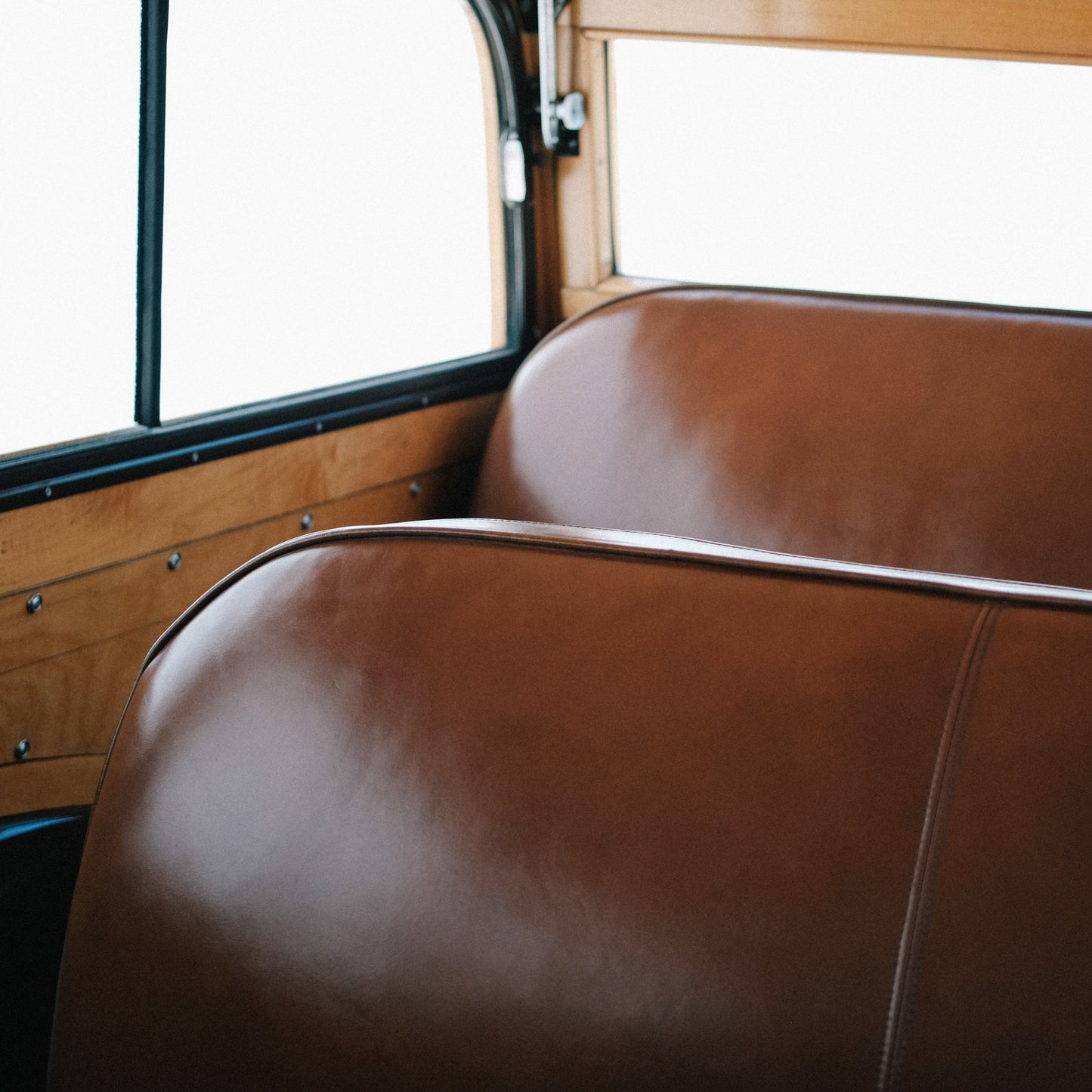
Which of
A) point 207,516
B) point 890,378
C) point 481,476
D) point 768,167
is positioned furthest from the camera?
point 768,167

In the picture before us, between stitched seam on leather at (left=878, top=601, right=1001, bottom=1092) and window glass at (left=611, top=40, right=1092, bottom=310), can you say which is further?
window glass at (left=611, top=40, right=1092, bottom=310)

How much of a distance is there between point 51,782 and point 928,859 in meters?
1.31

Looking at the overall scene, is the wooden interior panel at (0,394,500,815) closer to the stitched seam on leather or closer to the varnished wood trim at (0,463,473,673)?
the varnished wood trim at (0,463,473,673)

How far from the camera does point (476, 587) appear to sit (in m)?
0.92

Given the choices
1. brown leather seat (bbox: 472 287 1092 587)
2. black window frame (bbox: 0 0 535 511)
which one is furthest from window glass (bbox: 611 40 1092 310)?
brown leather seat (bbox: 472 287 1092 587)

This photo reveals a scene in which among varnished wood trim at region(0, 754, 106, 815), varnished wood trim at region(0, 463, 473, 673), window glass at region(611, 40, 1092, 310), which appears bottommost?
varnished wood trim at region(0, 754, 106, 815)

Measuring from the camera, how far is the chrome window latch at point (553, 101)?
7.74ft

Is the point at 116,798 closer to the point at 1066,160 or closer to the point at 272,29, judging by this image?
the point at 272,29

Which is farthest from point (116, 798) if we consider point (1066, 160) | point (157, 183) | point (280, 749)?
point (1066, 160)

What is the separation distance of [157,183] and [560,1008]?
144 cm

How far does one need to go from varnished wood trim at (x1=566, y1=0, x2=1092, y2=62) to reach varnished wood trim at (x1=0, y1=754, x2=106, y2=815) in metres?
1.64

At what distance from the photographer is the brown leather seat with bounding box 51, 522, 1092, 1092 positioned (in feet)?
2.31

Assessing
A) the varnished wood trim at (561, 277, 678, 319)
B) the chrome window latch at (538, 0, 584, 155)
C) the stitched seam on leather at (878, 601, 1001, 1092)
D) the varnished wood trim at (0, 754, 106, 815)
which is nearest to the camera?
the stitched seam on leather at (878, 601, 1001, 1092)

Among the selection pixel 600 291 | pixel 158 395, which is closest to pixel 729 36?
pixel 600 291
